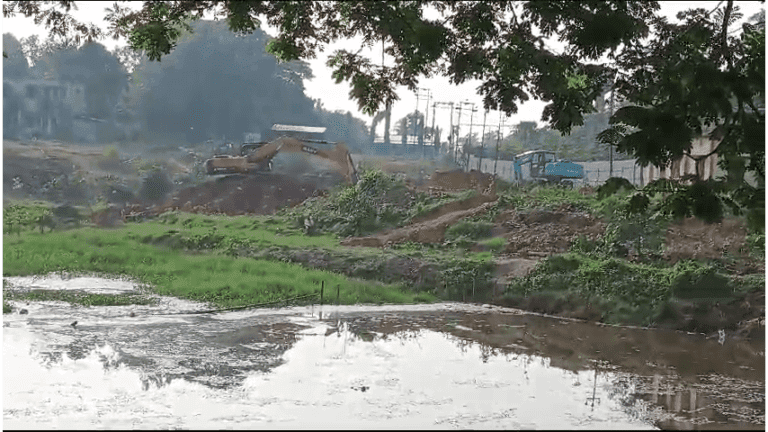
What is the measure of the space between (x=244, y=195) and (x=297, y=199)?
5.92ft

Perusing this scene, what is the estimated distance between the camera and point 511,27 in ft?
21.1

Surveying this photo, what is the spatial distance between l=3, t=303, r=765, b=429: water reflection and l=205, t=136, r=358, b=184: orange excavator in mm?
16829

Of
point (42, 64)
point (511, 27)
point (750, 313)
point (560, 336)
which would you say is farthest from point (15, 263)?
point (42, 64)

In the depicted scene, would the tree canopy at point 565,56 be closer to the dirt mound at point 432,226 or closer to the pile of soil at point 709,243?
the pile of soil at point 709,243

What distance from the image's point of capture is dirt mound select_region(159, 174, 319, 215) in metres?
30.7

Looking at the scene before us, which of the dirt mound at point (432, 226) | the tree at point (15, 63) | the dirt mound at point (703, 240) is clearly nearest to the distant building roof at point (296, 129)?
the tree at point (15, 63)

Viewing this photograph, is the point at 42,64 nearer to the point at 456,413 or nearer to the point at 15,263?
the point at 15,263

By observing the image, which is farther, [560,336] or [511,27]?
[560,336]

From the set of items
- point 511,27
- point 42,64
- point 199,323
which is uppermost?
point 42,64

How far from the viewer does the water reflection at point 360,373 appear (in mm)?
7828

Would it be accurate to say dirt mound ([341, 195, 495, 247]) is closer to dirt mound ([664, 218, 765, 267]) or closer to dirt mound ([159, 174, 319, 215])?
dirt mound ([664, 218, 765, 267])

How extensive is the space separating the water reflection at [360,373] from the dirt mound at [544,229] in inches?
222

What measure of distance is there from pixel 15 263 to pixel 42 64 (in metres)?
26.2

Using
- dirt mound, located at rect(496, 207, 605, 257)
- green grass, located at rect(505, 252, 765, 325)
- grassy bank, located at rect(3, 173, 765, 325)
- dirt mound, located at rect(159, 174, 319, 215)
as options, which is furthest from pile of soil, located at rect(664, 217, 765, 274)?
dirt mound, located at rect(159, 174, 319, 215)
